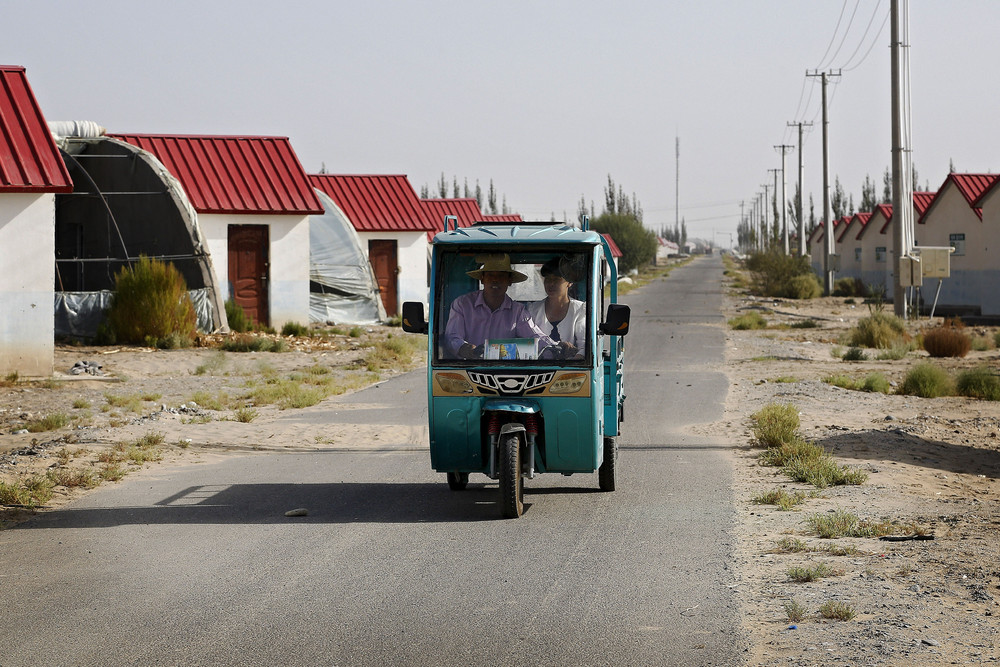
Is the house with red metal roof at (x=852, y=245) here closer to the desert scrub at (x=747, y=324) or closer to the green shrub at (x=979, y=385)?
the desert scrub at (x=747, y=324)

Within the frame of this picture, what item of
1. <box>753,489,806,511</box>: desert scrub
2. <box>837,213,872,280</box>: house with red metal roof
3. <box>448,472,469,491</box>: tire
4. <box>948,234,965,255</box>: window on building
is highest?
<box>837,213,872,280</box>: house with red metal roof

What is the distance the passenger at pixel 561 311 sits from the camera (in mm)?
9320

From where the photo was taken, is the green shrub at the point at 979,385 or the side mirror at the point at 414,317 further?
the green shrub at the point at 979,385

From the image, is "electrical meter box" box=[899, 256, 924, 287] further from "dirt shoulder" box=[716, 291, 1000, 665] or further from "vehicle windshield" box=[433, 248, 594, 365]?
"vehicle windshield" box=[433, 248, 594, 365]

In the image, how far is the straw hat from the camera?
9398 mm

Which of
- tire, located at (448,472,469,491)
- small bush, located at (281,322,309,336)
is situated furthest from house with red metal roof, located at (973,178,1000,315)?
tire, located at (448,472,469,491)

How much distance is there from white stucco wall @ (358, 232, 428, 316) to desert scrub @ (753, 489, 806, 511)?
31.1m

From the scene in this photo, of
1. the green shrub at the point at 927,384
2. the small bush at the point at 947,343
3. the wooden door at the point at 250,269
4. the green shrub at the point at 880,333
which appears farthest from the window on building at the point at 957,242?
the wooden door at the point at 250,269

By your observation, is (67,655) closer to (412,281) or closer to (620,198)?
(412,281)

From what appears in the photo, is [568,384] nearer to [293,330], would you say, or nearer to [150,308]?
[150,308]

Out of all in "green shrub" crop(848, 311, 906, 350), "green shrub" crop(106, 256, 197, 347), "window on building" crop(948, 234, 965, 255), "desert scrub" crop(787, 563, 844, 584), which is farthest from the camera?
"window on building" crop(948, 234, 965, 255)

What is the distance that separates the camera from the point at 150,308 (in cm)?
2538

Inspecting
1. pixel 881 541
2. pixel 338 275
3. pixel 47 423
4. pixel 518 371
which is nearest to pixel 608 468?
pixel 518 371

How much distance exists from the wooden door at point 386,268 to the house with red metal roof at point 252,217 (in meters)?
8.40
